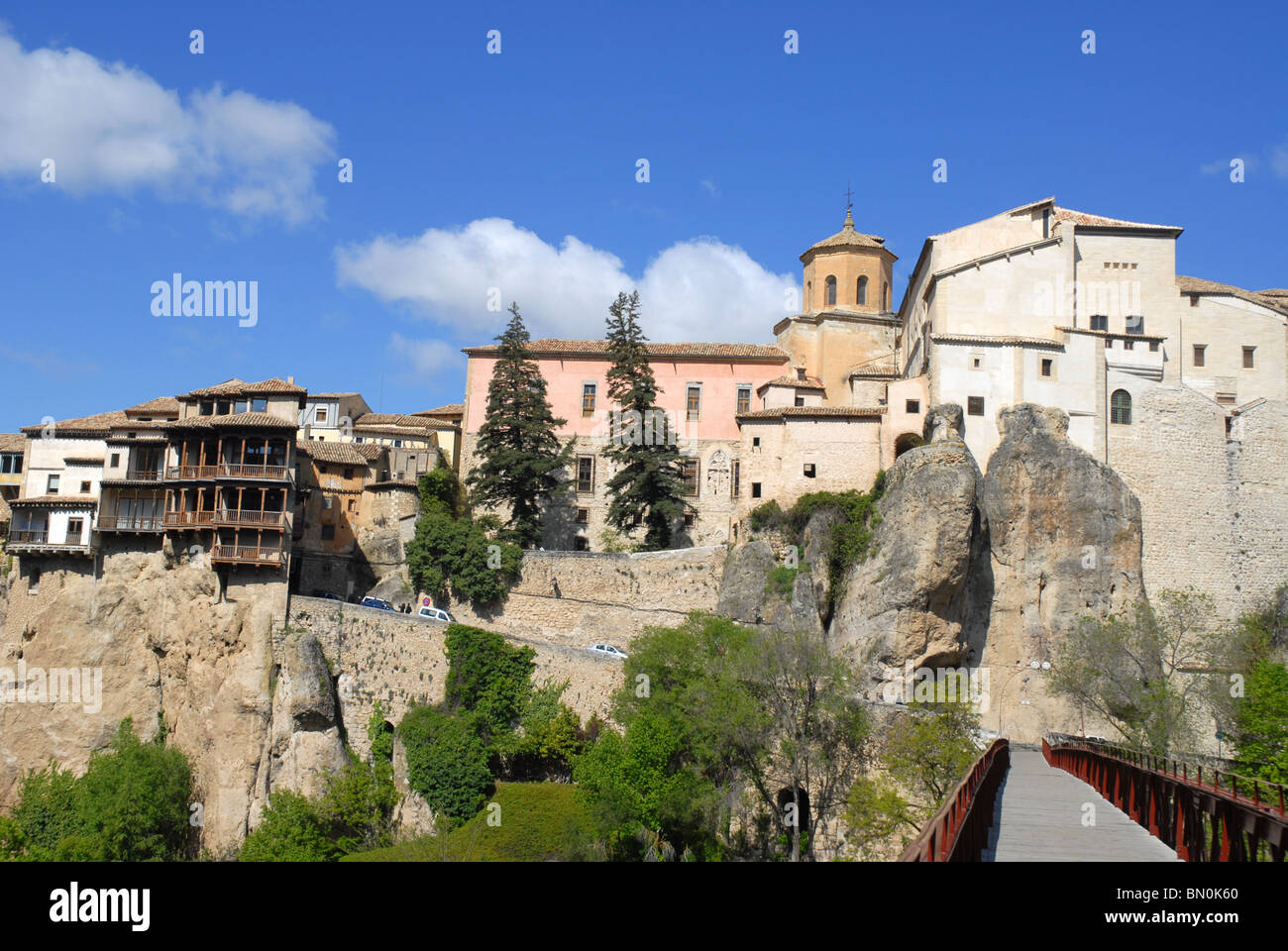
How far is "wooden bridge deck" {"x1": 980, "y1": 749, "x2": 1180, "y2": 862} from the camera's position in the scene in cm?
1305

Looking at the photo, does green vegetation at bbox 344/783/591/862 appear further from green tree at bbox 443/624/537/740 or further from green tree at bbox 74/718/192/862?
green tree at bbox 74/718/192/862

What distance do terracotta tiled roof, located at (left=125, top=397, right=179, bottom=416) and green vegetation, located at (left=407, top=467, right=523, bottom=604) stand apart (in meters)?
15.1

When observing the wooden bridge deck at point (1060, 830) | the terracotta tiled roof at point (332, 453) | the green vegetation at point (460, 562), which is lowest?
the wooden bridge deck at point (1060, 830)

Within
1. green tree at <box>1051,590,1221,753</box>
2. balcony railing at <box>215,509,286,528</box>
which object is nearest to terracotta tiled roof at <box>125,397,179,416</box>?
balcony railing at <box>215,509,286,528</box>

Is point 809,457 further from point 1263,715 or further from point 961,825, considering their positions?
point 961,825

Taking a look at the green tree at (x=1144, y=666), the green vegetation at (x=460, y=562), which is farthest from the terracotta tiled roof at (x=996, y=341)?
the green vegetation at (x=460, y=562)

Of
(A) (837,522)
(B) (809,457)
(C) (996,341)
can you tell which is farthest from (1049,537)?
(B) (809,457)

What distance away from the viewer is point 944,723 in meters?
28.0

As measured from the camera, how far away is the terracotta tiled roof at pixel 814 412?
44500 millimetres

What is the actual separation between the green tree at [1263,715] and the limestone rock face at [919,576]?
29.0ft

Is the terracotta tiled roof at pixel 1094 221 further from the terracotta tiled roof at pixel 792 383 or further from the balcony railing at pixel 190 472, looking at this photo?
the balcony railing at pixel 190 472

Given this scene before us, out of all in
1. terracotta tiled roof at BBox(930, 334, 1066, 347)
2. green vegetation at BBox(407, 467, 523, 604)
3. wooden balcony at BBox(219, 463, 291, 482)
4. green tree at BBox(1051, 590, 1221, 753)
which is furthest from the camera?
green vegetation at BBox(407, 467, 523, 604)

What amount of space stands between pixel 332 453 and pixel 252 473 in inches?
259
